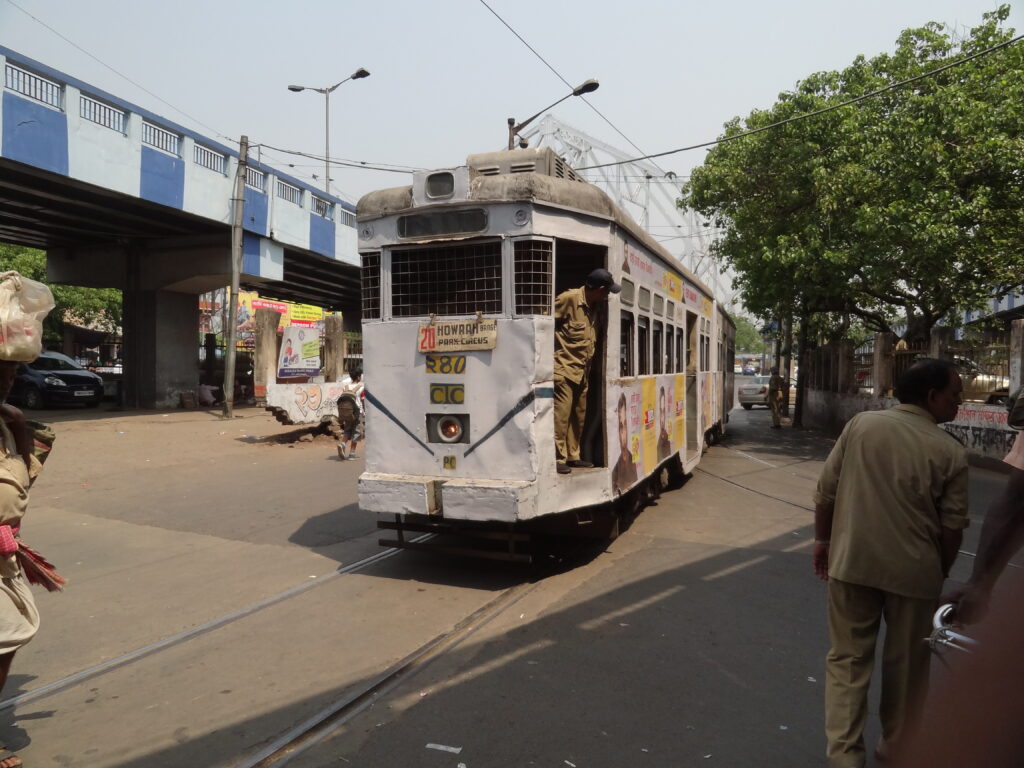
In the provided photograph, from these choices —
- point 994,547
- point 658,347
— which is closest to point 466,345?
point 658,347

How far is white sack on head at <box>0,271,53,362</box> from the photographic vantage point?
9.86 feet

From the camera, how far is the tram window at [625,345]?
642 centimetres

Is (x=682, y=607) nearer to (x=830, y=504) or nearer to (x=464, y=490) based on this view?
(x=464, y=490)

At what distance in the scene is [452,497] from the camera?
Answer: 18.3ft

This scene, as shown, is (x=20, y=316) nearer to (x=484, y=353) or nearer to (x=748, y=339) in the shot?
(x=484, y=353)

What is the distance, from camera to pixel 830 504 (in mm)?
3133

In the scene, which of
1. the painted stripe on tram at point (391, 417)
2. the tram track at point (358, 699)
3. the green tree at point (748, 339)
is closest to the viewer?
the tram track at point (358, 699)

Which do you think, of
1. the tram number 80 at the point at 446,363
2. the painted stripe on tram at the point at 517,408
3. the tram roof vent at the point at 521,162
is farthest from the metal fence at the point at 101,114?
the painted stripe on tram at the point at 517,408

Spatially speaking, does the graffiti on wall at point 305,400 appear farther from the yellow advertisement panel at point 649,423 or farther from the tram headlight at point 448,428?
the tram headlight at point 448,428

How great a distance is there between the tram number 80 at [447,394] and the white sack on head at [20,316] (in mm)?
3040

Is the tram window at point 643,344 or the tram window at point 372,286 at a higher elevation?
the tram window at point 372,286

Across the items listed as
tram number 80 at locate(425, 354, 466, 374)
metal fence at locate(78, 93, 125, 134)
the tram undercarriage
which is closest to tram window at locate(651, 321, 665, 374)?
the tram undercarriage

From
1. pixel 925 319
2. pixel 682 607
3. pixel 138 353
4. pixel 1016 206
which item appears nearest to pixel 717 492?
pixel 682 607

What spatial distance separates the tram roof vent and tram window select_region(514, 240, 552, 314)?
2.96ft
